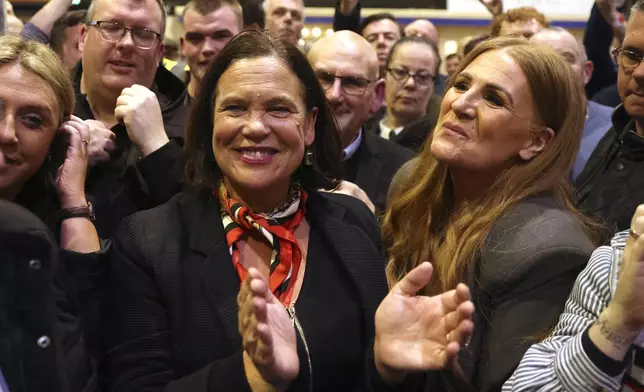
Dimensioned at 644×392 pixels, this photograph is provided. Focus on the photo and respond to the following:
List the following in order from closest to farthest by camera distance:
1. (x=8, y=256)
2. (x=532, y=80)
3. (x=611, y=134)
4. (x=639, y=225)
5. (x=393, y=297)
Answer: (x=8, y=256), (x=639, y=225), (x=393, y=297), (x=532, y=80), (x=611, y=134)

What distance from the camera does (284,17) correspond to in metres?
4.18

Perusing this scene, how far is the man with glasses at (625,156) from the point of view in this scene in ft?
7.47

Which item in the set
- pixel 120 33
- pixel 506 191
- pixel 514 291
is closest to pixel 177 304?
pixel 514 291

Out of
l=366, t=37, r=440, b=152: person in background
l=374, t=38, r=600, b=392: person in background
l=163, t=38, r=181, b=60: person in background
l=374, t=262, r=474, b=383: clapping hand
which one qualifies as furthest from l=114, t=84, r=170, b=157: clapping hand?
l=163, t=38, r=181, b=60: person in background

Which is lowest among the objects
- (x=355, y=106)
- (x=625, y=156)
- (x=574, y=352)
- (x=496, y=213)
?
(x=355, y=106)

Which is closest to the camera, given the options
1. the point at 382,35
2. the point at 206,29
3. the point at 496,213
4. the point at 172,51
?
the point at 496,213

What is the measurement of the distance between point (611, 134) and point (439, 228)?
87 centimetres

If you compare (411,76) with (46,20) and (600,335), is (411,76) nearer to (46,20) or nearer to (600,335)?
(46,20)

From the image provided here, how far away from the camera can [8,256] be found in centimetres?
116

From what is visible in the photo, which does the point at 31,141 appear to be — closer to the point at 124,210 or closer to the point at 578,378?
the point at 124,210

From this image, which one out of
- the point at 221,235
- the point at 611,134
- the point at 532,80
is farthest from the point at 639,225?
the point at 611,134

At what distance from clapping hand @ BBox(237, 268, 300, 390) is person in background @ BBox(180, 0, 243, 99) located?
1.68 m

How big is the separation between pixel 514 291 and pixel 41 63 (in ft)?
3.80

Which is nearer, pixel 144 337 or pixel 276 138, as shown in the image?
pixel 144 337
